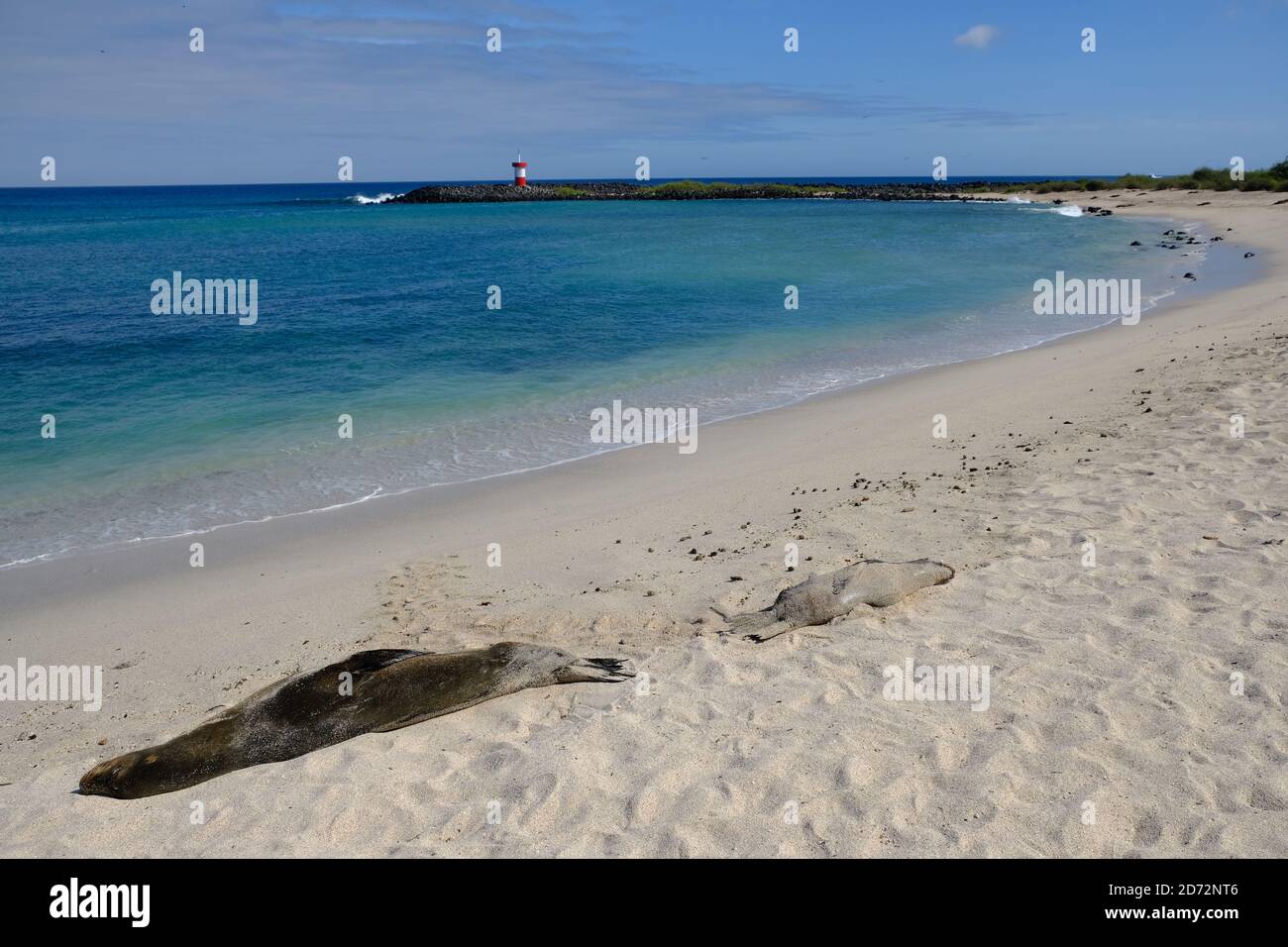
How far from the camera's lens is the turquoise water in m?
10.7

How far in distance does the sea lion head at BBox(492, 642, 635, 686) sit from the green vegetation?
202 feet

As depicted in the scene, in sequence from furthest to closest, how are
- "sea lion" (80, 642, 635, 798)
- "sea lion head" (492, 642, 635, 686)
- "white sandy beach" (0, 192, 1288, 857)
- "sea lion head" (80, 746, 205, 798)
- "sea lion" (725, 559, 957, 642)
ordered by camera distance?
"sea lion" (725, 559, 957, 642)
"sea lion head" (492, 642, 635, 686)
"sea lion" (80, 642, 635, 798)
"sea lion head" (80, 746, 205, 798)
"white sandy beach" (0, 192, 1288, 857)

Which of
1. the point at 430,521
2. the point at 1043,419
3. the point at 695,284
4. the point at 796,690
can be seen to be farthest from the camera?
the point at 695,284

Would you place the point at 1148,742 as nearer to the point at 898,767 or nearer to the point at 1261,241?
the point at 898,767

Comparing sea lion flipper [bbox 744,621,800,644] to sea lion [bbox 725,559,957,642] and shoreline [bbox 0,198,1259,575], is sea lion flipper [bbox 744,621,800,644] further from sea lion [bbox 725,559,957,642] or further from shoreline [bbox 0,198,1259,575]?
shoreline [bbox 0,198,1259,575]

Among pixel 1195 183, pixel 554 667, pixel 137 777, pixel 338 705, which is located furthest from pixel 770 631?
pixel 1195 183

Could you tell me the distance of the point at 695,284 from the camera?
2761cm

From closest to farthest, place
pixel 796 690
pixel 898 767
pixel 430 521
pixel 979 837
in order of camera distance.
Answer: pixel 979 837 < pixel 898 767 < pixel 796 690 < pixel 430 521

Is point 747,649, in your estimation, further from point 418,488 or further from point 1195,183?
point 1195,183

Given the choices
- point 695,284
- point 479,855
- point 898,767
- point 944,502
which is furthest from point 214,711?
point 695,284

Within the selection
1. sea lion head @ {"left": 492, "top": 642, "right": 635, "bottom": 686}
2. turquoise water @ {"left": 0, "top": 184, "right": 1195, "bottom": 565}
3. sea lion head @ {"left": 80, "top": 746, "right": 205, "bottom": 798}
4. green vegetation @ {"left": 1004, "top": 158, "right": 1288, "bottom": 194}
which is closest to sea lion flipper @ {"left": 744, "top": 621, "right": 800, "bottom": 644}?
sea lion head @ {"left": 492, "top": 642, "right": 635, "bottom": 686}

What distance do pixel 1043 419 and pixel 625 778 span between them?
877cm

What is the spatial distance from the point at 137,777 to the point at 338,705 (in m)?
1.02

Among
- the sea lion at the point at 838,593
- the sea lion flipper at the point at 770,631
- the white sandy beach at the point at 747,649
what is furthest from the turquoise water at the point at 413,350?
the sea lion flipper at the point at 770,631
